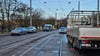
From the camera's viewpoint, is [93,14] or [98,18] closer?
[98,18]

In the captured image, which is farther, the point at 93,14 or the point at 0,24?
the point at 0,24

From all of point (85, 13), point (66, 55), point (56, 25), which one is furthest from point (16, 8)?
point (56, 25)

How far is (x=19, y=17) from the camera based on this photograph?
84125 millimetres

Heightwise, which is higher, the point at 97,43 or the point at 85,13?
the point at 85,13

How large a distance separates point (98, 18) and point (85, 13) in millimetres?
3909

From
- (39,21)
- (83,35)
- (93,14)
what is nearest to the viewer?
(83,35)

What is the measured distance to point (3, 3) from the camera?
73.6 m

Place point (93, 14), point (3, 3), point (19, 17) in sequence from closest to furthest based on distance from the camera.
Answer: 1. point (93, 14)
2. point (3, 3)
3. point (19, 17)

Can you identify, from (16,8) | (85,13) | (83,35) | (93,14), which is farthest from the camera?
(16,8)

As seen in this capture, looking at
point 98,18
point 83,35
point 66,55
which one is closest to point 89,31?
point 83,35

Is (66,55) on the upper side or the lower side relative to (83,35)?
lower

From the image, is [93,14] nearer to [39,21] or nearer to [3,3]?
[3,3]

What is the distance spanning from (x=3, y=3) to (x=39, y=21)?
1656 inches

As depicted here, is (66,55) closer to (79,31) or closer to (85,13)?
(79,31)
